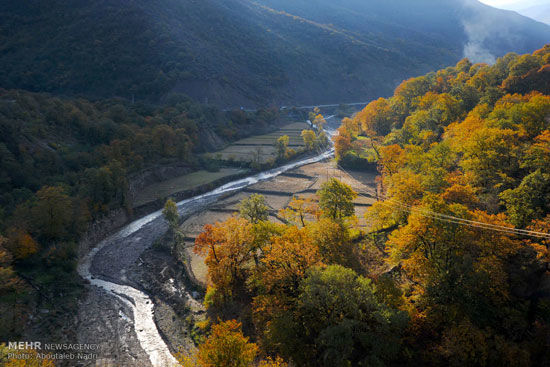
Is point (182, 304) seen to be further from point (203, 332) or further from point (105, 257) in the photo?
point (105, 257)

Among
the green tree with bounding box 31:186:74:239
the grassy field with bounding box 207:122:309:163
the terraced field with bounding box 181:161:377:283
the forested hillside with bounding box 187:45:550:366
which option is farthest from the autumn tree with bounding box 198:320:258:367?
the grassy field with bounding box 207:122:309:163

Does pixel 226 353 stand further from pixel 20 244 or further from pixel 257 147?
pixel 257 147

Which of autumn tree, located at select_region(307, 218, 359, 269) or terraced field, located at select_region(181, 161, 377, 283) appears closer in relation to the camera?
autumn tree, located at select_region(307, 218, 359, 269)

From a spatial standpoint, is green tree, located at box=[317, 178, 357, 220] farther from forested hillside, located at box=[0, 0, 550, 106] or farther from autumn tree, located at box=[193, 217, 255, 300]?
forested hillside, located at box=[0, 0, 550, 106]

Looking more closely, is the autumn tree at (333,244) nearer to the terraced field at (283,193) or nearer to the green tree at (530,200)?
the green tree at (530,200)

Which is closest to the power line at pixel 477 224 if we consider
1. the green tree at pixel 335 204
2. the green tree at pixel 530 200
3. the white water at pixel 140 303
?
the green tree at pixel 530 200
